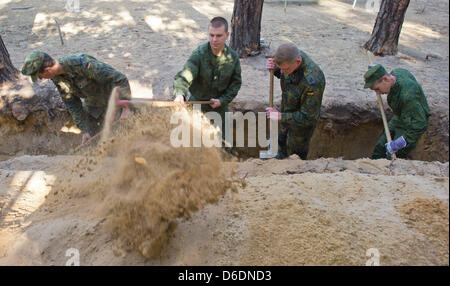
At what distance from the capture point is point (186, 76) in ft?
10.5

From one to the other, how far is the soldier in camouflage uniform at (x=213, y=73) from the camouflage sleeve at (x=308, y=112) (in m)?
0.70

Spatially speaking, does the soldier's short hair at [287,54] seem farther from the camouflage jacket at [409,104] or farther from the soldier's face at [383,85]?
the camouflage jacket at [409,104]

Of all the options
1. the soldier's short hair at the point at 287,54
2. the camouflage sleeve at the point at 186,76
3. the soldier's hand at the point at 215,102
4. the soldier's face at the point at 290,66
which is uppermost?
the soldier's short hair at the point at 287,54

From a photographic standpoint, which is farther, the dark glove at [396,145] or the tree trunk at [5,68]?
the tree trunk at [5,68]

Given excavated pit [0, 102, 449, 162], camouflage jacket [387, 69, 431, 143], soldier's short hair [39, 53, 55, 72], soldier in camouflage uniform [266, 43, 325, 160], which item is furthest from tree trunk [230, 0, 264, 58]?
soldier's short hair [39, 53, 55, 72]

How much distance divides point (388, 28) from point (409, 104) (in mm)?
3240

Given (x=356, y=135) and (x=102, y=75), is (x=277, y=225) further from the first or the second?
(x=356, y=135)

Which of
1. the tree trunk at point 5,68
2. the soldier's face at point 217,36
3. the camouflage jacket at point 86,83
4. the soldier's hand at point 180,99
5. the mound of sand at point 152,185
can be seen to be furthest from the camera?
the tree trunk at point 5,68

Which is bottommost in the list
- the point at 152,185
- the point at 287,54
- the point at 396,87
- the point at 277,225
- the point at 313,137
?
the point at 313,137

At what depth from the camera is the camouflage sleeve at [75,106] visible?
11.0 ft

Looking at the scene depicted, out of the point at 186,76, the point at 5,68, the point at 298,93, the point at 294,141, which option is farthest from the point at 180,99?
the point at 5,68

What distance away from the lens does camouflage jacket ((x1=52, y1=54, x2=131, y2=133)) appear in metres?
3.19

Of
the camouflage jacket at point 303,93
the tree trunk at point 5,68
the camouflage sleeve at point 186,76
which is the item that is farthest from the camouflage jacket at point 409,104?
the tree trunk at point 5,68

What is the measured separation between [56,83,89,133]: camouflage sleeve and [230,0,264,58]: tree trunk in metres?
3.28
